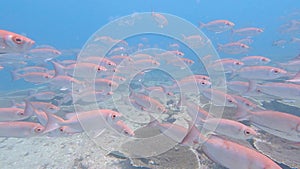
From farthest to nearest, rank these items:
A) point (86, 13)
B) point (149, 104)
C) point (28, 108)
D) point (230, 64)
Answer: point (86, 13), point (230, 64), point (149, 104), point (28, 108)

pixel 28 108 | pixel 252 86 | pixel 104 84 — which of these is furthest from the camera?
pixel 104 84

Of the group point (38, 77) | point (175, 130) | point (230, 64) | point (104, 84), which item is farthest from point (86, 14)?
point (175, 130)

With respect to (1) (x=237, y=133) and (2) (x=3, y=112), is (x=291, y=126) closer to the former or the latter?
(1) (x=237, y=133)

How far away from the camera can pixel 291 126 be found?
2816mm

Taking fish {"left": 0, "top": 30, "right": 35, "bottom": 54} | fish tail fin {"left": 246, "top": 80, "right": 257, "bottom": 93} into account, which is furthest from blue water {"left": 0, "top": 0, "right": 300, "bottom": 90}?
fish {"left": 0, "top": 30, "right": 35, "bottom": 54}

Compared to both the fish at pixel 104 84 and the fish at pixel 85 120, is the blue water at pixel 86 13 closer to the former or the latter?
the fish at pixel 104 84

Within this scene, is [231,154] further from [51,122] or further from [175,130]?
[51,122]

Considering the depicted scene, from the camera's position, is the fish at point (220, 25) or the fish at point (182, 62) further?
the fish at point (220, 25)

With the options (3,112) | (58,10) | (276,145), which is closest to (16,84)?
(3,112)

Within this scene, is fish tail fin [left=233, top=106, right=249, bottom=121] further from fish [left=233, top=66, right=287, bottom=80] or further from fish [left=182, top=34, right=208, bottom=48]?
fish [left=182, top=34, right=208, bottom=48]

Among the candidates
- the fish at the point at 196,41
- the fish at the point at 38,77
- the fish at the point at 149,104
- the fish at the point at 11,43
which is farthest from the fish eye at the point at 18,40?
the fish at the point at 196,41

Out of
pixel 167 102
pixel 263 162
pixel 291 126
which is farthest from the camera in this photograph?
pixel 167 102

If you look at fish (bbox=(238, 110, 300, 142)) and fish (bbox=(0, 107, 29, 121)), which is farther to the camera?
fish (bbox=(0, 107, 29, 121))

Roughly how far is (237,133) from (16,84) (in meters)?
26.7
